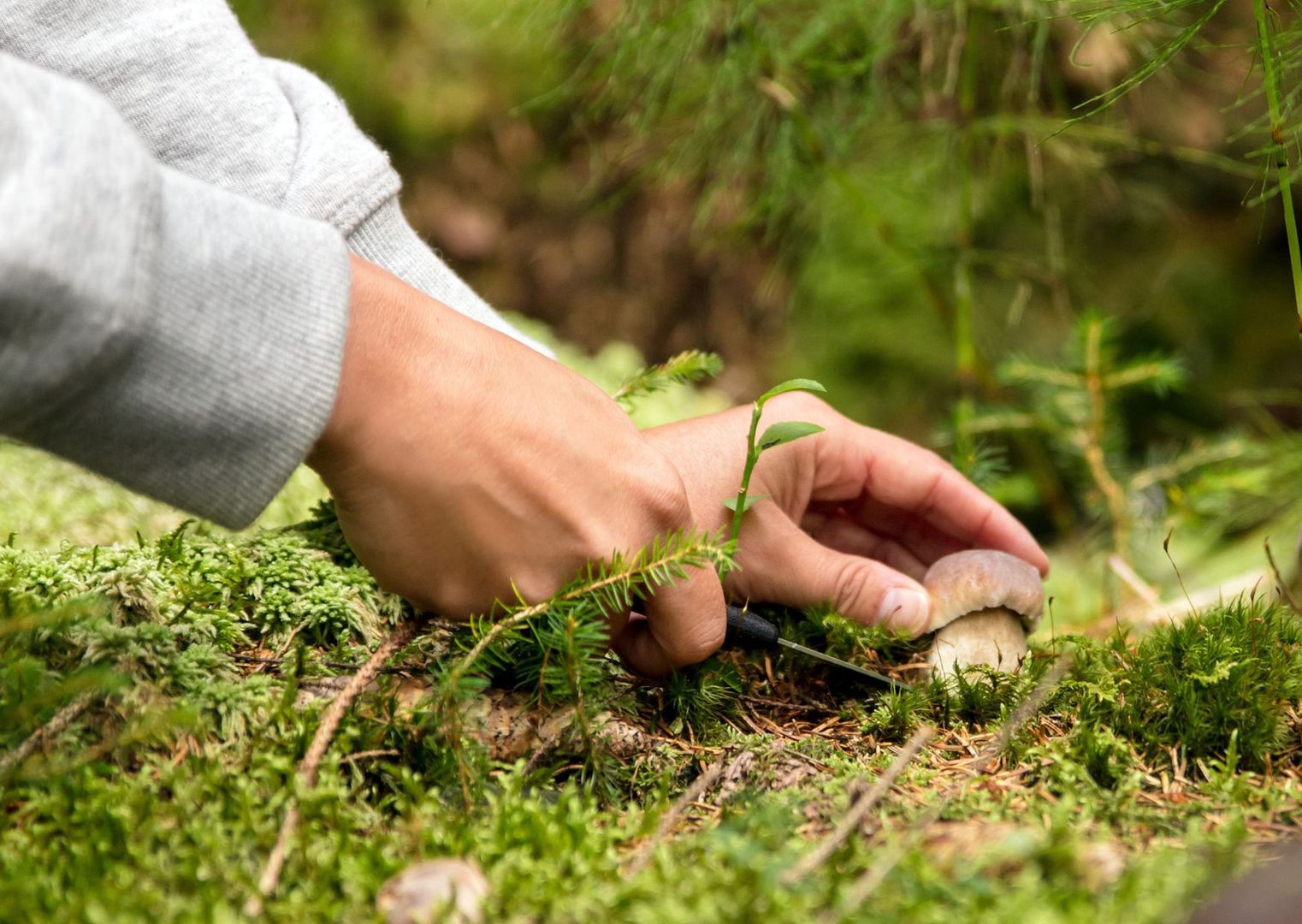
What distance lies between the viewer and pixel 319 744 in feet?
3.57

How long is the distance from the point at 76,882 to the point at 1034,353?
381 cm

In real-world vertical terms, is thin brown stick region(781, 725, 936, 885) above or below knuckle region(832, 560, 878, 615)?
above

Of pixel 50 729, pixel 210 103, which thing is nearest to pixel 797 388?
pixel 50 729

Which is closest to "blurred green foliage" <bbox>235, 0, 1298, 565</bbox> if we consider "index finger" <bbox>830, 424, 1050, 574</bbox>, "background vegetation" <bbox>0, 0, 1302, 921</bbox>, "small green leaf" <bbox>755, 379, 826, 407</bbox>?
"background vegetation" <bbox>0, 0, 1302, 921</bbox>

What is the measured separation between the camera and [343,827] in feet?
3.23

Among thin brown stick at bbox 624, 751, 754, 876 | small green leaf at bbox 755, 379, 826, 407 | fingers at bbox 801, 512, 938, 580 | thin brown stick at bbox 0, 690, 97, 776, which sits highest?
small green leaf at bbox 755, 379, 826, 407

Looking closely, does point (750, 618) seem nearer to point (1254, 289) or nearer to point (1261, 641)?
point (1261, 641)

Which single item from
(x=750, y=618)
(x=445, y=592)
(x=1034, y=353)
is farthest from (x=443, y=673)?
(x=1034, y=353)

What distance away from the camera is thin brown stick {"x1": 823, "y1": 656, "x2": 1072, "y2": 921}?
2.78 feet

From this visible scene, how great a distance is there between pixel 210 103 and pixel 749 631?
1.17 metres

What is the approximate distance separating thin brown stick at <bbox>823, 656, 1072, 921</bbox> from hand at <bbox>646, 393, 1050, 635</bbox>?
0.24 metres

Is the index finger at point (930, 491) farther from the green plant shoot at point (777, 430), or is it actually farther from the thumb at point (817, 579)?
the green plant shoot at point (777, 430)

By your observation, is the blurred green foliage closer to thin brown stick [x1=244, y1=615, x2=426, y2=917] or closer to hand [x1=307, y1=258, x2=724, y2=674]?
hand [x1=307, y1=258, x2=724, y2=674]

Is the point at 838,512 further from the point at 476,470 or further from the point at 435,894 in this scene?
the point at 435,894
